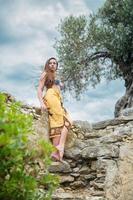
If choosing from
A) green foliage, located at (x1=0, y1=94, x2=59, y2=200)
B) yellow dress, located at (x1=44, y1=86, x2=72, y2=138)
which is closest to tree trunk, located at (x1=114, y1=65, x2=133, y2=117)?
yellow dress, located at (x1=44, y1=86, x2=72, y2=138)

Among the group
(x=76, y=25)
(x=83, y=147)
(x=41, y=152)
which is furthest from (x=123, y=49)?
(x=41, y=152)

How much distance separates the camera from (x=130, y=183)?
8977 mm

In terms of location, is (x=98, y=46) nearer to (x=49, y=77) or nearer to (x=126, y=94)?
(x=126, y=94)

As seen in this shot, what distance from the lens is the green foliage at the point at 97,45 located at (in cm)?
2267

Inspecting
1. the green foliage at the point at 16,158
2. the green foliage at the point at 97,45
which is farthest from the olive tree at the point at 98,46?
the green foliage at the point at 16,158

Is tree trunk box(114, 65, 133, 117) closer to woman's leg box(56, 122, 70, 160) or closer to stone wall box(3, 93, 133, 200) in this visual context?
stone wall box(3, 93, 133, 200)

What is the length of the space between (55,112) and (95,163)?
126 centimetres

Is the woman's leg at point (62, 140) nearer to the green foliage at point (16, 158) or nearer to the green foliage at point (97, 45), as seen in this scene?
the green foliage at point (16, 158)

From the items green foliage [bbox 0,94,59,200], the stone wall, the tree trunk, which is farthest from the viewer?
Result: the tree trunk

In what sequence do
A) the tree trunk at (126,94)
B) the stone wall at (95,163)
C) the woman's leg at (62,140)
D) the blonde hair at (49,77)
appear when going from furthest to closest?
the tree trunk at (126,94) < the blonde hair at (49,77) < the woman's leg at (62,140) < the stone wall at (95,163)

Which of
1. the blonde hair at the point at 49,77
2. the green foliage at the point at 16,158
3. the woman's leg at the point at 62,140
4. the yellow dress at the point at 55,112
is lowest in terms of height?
the green foliage at the point at 16,158

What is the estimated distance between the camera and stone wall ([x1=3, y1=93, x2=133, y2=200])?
8.95m

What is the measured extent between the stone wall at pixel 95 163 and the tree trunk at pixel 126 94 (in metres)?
9.72

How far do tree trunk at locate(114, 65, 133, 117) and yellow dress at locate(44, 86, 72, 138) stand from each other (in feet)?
33.1
